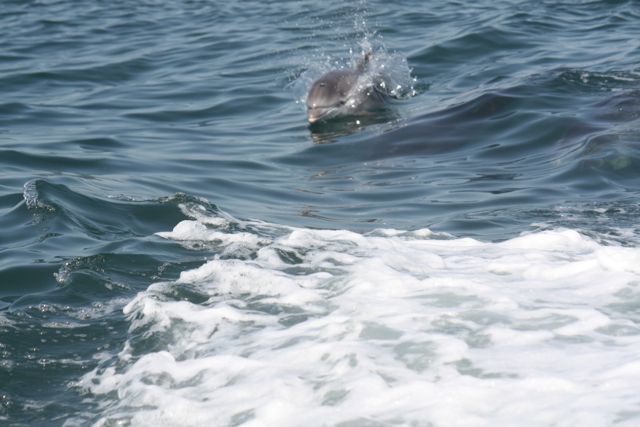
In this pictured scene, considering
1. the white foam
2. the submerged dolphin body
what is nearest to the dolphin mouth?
the submerged dolphin body

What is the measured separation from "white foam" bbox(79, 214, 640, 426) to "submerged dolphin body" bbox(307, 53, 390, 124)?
4.24 m

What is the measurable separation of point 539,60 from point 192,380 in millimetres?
8800

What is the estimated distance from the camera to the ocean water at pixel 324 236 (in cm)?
392

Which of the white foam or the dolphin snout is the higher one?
the white foam

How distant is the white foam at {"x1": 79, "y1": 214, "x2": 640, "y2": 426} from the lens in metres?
3.67

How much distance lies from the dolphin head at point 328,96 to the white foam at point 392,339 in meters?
4.22

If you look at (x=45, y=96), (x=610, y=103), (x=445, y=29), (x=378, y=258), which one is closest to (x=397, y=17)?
(x=445, y=29)

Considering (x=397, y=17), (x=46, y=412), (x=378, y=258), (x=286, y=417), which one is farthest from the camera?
(x=397, y=17)

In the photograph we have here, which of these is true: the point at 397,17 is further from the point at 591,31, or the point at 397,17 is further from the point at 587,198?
the point at 587,198

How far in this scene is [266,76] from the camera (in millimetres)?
12531

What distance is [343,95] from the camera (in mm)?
10070

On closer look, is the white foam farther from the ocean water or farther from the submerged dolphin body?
the submerged dolphin body

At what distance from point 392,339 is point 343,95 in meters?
6.01

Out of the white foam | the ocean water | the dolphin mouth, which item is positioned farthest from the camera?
the dolphin mouth
